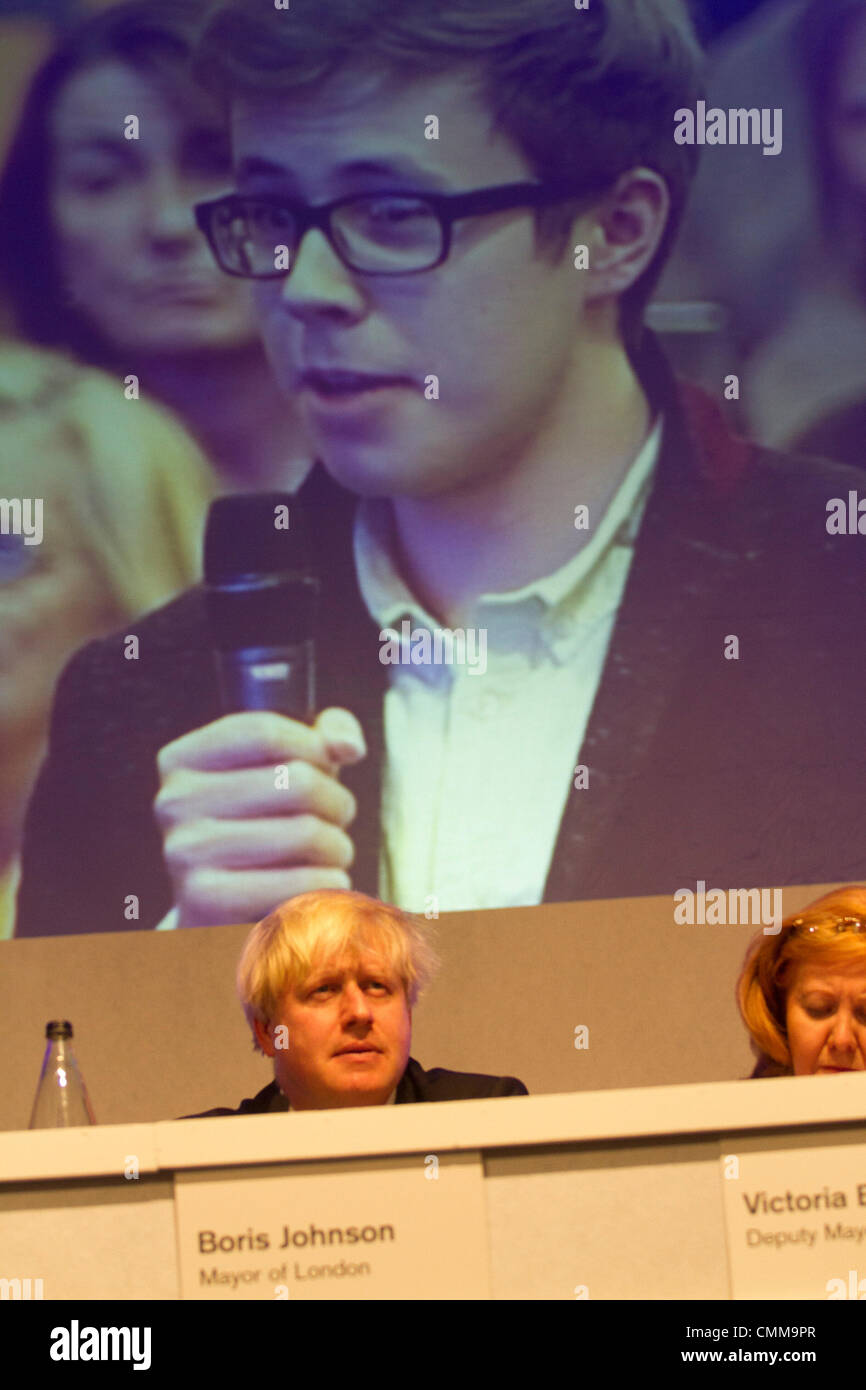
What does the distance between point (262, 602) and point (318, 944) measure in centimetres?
128

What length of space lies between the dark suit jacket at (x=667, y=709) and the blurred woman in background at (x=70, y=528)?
1.7 inches

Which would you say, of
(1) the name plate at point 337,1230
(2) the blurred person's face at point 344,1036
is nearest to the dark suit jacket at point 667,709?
(2) the blurred person's face at point 344,1036

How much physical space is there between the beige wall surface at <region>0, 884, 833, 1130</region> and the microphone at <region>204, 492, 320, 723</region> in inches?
16.3

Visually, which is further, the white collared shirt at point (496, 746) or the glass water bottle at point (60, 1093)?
the white collared shirt at point (496, 746)

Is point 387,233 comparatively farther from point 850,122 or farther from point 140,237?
point 850,122

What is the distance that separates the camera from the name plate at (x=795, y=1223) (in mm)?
1104

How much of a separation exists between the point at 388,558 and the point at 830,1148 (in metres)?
1.95

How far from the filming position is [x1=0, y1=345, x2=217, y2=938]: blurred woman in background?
2953 mm

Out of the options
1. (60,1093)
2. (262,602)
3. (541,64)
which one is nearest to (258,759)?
(262,602)

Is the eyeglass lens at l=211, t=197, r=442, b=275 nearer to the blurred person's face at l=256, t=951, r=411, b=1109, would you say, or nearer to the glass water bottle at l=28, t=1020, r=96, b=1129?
the glass water bottle at l=28, t=1020, r=96, b=1129

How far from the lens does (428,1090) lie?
1806 millimetres

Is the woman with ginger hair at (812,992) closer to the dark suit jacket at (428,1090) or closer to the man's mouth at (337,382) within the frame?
the dark suit jacket at (428,1090)
